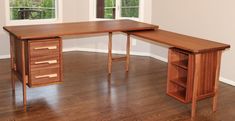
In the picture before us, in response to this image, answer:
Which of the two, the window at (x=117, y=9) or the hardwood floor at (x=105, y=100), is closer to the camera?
the hardwood floor at (x=105, y=100)

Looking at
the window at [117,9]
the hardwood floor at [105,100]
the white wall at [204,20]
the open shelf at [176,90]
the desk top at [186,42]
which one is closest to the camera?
the desk top at [186,42]

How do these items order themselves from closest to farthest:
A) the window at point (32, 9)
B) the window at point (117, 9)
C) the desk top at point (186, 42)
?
the desk top at point (186, 42)
the window at point (32, 9)
the window at point (117, 9)

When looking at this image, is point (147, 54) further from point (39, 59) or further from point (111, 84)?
point (39, 59)

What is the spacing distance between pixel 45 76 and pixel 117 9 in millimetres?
2796

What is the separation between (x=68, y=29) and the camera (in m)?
3.89

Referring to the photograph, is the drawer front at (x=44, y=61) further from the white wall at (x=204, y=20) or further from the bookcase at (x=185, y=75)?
the white wall at (x=204, y=20)

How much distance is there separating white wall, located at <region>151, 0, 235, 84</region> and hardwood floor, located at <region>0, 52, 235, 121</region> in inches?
19.1

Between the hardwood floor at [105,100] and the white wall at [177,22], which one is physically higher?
the white wall at [177,22]

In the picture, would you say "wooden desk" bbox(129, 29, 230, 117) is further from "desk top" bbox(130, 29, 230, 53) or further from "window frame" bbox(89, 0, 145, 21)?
"window frame" bbox(89, 0, 145, 21)

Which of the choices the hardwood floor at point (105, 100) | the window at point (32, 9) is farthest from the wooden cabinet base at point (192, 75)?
the window at point (32, 9)

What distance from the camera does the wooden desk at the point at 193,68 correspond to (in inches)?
128

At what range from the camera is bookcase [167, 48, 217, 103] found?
10.9 ft

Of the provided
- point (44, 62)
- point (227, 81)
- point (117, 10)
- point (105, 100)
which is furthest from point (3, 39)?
point (227, 81)

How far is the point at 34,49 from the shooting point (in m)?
3.43
